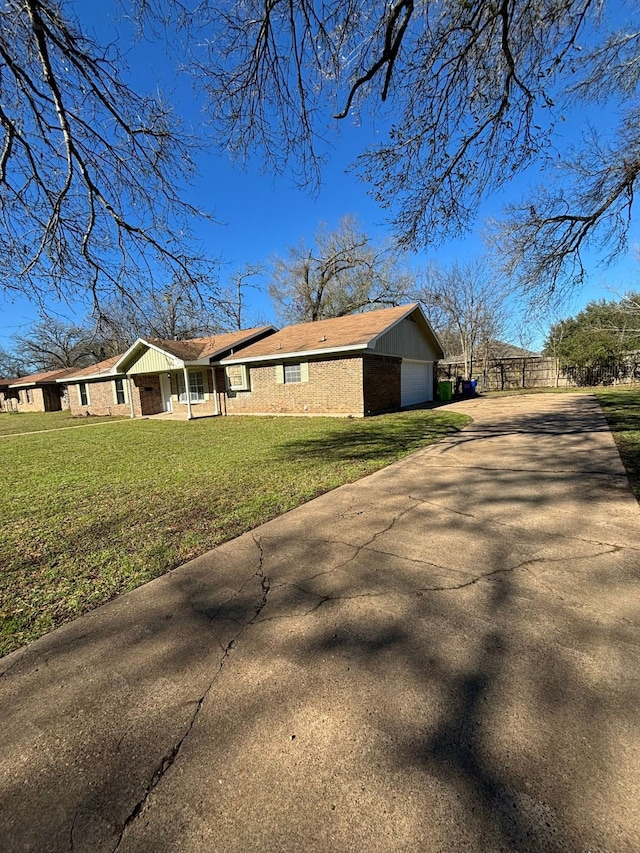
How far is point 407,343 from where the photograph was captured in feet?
54.0

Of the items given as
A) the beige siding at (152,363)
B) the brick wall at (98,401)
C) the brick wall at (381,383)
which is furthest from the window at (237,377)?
the brick wall at (98,401)

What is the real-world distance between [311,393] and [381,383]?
2.79 metres

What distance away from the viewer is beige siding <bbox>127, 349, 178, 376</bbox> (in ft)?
56.7

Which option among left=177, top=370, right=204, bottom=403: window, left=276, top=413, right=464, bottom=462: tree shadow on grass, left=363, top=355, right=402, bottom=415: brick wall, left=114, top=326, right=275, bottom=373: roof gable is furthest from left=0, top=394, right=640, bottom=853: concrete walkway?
left=177, top=370, right=204, bottom=403: window

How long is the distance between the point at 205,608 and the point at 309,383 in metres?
12.8

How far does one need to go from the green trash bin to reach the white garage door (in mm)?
529

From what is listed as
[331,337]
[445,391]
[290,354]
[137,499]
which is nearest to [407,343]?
[331,337]

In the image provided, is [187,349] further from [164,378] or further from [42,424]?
[42,424]

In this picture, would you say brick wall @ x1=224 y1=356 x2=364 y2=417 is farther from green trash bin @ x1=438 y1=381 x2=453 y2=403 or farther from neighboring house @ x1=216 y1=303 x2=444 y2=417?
green trash bin @ x1=438 y1=381 x2=453 y2=403

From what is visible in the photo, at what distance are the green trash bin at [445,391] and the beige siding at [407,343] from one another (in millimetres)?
1461

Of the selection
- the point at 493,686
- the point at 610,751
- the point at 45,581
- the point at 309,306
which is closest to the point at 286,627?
the point at 493,686

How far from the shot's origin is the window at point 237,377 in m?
17.0

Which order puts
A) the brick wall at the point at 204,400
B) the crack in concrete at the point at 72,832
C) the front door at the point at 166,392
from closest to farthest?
the crack in concrete at the point at 72,832, the brick wall at the point at 204,400, the front door at the point at 166,392

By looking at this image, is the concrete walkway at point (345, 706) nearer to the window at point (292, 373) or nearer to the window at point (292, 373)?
the window at point (292, 373)
